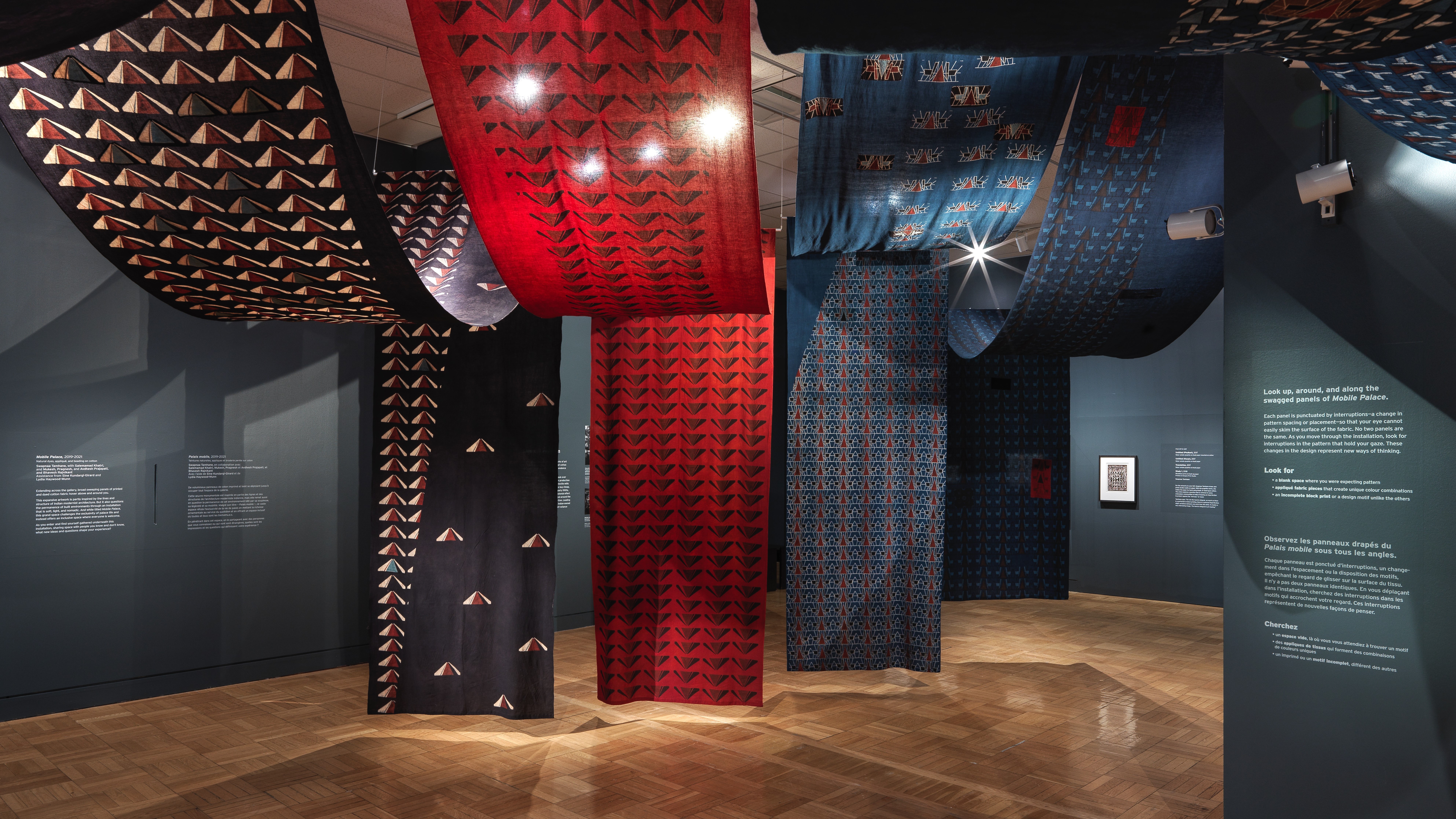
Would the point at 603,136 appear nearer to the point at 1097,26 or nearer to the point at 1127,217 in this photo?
the point at 1097,26

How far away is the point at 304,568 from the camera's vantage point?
615 centimetres

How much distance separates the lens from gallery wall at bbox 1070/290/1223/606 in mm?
9125

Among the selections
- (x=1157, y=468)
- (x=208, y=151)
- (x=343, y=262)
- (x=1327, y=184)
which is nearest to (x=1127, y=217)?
(x=1327, y=184)

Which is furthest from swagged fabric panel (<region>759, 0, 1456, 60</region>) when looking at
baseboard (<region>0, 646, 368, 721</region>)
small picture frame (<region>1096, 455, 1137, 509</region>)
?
small picture frame (<region>1096, 455, 1137, 509</region>)

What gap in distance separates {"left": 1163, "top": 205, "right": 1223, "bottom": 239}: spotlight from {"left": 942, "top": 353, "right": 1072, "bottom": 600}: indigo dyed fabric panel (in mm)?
3231

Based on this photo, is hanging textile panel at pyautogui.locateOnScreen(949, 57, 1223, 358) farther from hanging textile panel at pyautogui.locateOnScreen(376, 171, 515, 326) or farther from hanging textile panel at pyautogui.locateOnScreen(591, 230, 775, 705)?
hanging textile panel at pyautogui.locateOnScreen(376, 171, 515, 326)

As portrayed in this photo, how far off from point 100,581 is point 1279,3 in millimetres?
6115

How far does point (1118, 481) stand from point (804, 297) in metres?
5.77

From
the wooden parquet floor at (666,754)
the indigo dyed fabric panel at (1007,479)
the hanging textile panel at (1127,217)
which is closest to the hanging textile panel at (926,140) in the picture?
the hanging textile panel at (1127,217)

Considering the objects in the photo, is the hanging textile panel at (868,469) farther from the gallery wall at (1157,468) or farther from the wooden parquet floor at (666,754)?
the gallery wall at (1157,468)

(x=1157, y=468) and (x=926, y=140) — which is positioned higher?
(x=926, y=140)

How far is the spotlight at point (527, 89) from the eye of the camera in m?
2.54

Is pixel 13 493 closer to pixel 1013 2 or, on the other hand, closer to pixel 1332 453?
pixel 1013 2

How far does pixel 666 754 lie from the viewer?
4375 mm
